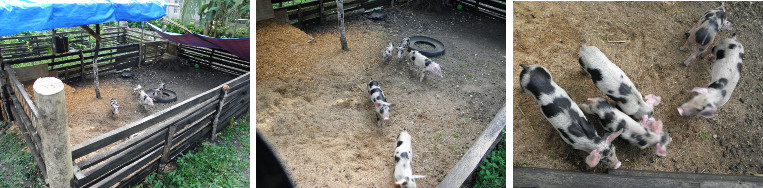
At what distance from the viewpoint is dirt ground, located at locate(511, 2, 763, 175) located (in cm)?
313

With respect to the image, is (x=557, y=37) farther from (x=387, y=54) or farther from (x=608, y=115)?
(x=387, y=54)

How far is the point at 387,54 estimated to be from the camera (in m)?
5.16

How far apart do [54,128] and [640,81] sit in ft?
13.4

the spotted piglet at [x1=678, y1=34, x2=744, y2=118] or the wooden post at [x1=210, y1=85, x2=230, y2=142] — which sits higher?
the spotted piglet at [x1=678, y1=34, x2=744, y2=118]

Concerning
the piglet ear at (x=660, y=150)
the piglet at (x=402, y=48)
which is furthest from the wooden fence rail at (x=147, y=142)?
the piglet ear at (x=660, y=150)

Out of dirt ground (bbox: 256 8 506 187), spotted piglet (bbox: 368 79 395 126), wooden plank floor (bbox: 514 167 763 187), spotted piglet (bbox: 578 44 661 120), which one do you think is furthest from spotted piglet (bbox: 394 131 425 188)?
spotted piglet (bbox: 578 44 661 120)

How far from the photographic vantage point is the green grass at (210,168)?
4.52 metres

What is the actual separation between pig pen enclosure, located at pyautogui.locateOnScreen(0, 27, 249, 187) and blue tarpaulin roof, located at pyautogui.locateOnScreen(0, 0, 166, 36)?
0.72 metres

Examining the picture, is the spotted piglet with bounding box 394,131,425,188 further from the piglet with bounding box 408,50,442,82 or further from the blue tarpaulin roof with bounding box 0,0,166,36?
the blue tarpaulin roof with bounding box 0,0,166,36

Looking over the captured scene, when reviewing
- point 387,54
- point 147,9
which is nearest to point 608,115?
point 387,54

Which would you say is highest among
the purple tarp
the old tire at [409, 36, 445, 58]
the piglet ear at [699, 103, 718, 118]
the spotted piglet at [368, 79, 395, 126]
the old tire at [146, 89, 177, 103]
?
the piglet ear at [699, 103, 718, 118]

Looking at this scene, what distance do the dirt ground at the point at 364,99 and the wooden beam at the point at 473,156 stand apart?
13.0 inches

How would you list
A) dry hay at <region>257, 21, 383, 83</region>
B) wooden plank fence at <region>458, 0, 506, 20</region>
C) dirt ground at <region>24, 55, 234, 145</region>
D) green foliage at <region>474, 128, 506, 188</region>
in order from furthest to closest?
1. dirt ground at <region>24, 55, 234, 145</region>
2. wooden plank fence at <region>458, 0, 506, 20</region>
3. dry hay at <region>257, 21, 383, 83</region>
4. green foliage at <region>474, 128, 506, 188</region>

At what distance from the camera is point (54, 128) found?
9.31ft
